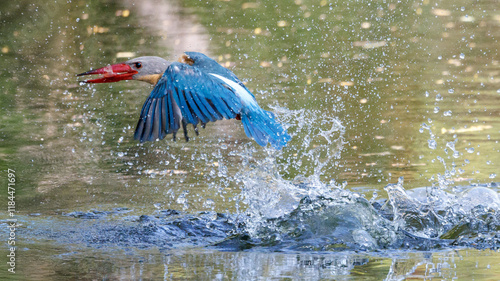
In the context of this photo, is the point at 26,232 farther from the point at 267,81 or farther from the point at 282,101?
the point at 267,81

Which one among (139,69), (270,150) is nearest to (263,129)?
(139,69)

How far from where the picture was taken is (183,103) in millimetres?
4254

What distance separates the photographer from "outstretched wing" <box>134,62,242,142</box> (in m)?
4.13

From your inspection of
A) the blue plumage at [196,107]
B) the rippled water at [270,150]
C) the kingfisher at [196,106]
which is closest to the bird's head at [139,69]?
the kingfisher at [196,106]

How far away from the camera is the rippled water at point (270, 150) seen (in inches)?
149

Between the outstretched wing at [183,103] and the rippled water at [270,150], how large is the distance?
0.58 metres

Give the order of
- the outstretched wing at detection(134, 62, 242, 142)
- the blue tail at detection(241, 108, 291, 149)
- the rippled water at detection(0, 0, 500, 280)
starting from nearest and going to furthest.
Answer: the rippled water at detection(0, 0, 500, 280) < the outstretched wing at detection(134, 62, 242, 142) < the blue tail at detection(241, 108, 291, 149)

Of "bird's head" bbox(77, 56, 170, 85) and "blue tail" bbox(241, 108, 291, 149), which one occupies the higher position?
"bird's head" bbox(77, 56, 170, 85)

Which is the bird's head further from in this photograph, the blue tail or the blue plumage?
the blue tail

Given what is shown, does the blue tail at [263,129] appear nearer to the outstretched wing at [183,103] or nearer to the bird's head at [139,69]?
the outstretched wing at [183,103]

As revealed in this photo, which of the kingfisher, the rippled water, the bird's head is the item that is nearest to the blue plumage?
the kingfisher

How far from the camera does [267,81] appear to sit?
7.91 metres

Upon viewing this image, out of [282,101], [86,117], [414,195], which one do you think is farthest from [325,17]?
[414,195]

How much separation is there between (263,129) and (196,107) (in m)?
0.45
